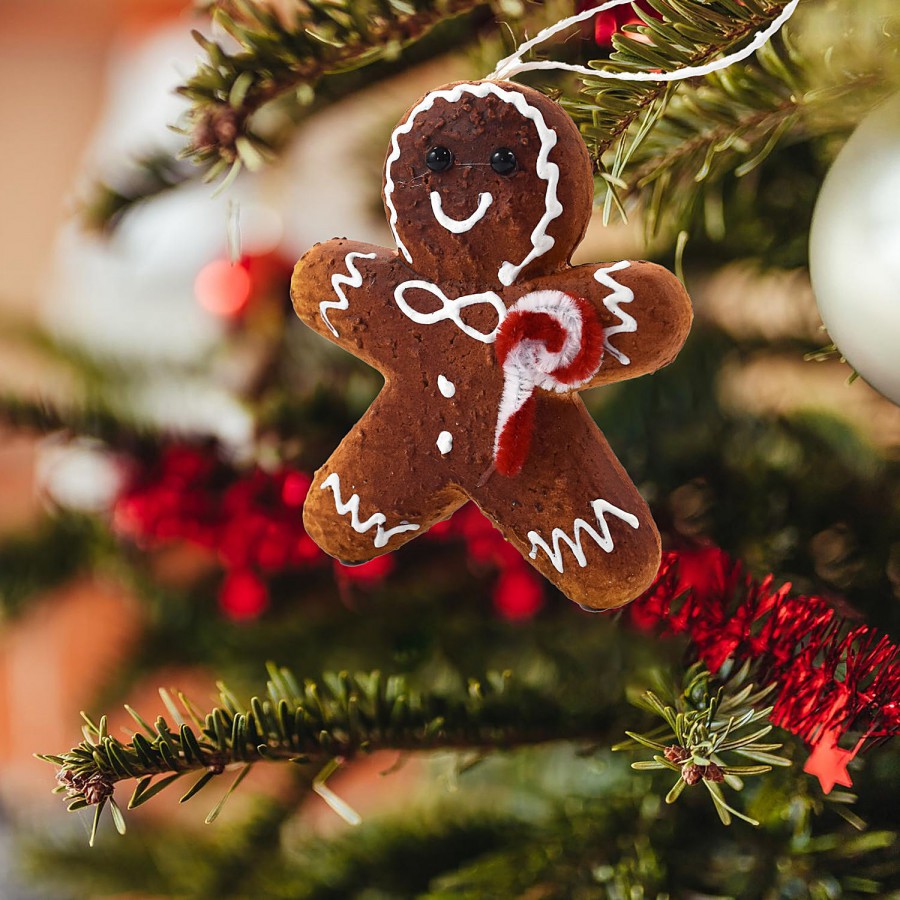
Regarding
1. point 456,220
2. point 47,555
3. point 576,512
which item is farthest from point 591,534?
point 47,555

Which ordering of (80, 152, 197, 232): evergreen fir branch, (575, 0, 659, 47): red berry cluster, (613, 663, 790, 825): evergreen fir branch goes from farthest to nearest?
(80, 152, 197, 232): evergreen fir branch
(575, 0, 659, 47): red berry cluster
(613, 663, 790, 825): evergreen fir branch

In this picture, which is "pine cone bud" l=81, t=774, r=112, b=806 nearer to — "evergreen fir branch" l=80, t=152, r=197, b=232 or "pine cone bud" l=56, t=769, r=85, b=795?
"pine cone bud" l=56, t=769, r=85, b=795

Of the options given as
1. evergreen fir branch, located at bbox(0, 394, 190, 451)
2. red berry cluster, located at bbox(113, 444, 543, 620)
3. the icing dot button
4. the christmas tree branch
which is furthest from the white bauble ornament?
evergreen fir branch, located at bbox(0, 394, 190, 451)

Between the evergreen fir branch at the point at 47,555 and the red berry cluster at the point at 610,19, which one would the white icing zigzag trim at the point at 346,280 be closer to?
the red berry cluster at the point at 610,19

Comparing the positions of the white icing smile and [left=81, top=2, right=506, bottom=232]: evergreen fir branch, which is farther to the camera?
[left=81, top=2, right=506, bottom=232]: evergreen fir branch

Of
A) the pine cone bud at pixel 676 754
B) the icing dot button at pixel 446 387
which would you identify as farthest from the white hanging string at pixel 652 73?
the pine cone bud at pixel 676 754
